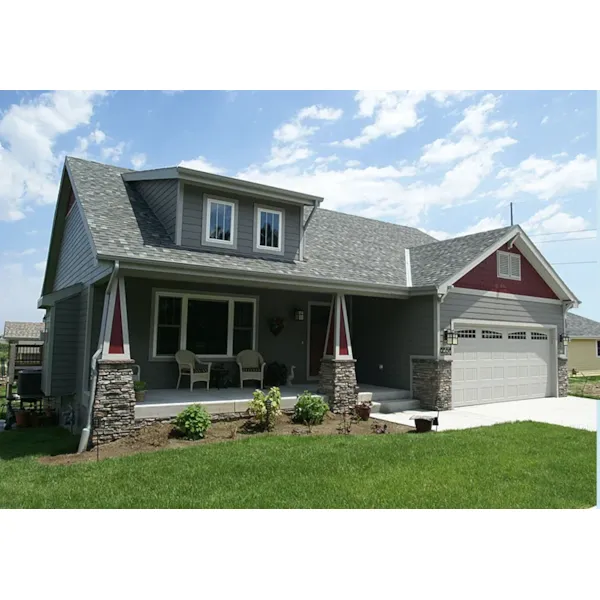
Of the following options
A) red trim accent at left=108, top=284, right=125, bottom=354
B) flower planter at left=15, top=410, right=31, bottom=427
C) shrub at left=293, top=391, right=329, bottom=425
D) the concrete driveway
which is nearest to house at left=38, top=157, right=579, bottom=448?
red trim accent at left=108, top=284, right=125, bottom=354

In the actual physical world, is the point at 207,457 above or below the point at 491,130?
below

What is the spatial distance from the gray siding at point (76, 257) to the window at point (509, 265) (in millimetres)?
10753

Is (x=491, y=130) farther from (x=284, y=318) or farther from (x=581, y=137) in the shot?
(x=284, y=318)

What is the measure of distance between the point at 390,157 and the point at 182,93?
17.9ft

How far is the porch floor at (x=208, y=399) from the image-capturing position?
905 cm

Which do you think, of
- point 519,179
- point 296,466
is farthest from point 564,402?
point 296,466

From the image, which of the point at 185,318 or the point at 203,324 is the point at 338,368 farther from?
the point at 185,318

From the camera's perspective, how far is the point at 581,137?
10.1 meters

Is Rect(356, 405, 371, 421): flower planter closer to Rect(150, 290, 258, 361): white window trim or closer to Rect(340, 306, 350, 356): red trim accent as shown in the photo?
Rect(340, 306, 350, 356): red trim accent

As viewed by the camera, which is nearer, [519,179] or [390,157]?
[390,157]
